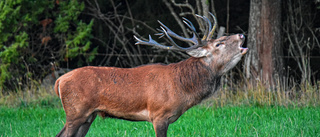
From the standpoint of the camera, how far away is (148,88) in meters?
5.17

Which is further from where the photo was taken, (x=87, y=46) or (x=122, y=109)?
(x=87, y=46)

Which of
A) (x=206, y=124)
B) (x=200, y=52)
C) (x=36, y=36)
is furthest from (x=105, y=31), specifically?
(x=200, y=52)

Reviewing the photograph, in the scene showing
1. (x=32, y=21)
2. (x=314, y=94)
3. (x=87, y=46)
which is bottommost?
(x=314, y=94)

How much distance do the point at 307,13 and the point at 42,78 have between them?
281 inches

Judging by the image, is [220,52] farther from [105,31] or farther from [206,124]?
[105,31]

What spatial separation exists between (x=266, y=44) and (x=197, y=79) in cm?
437

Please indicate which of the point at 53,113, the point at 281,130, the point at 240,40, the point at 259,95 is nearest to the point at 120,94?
the point at 240,40

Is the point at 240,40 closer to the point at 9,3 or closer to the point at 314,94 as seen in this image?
the point at 314,94

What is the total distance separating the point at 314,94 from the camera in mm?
8484

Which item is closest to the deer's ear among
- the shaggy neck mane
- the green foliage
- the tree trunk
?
the shaggy neck mane

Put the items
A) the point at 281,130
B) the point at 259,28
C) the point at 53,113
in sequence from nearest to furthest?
the point at 281,130 < the point at 53,113 < the point at 259,28

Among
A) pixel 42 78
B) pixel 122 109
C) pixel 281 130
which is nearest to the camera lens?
pixel 122 109

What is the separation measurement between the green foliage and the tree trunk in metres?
4.09

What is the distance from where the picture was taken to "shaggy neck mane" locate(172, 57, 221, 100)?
17.3 ft
